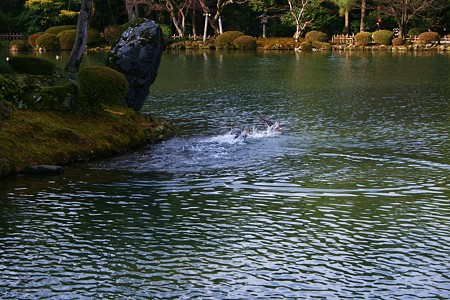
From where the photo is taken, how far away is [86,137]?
17.5 meters

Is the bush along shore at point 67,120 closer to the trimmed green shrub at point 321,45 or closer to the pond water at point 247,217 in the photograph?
the pond water at point 247,217

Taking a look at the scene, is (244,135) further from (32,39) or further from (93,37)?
(32,39)

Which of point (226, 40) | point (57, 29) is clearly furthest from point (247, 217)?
point (57, 29)

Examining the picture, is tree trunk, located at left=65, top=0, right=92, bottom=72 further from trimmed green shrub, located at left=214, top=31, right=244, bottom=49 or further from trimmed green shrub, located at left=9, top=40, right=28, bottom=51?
trimmed green shrub, located at left=214, top=31, right=244, bottom=49

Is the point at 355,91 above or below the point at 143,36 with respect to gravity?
below

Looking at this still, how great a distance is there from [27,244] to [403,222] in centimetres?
591

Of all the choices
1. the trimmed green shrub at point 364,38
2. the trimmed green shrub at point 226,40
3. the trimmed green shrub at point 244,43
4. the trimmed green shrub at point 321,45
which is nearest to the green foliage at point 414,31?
the trimmed green shrub at point 364,38

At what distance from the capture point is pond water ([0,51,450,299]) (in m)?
9.58

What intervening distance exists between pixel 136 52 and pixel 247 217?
9824 millimetres

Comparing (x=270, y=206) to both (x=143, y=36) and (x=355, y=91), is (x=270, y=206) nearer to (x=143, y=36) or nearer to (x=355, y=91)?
(x=143, y=36)

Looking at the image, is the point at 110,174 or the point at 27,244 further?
the point at 110,174

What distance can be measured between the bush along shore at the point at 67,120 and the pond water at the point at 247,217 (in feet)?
2.12

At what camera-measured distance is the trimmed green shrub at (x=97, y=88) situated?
1859 cm

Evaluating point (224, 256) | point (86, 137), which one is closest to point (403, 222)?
point (224, 256)
